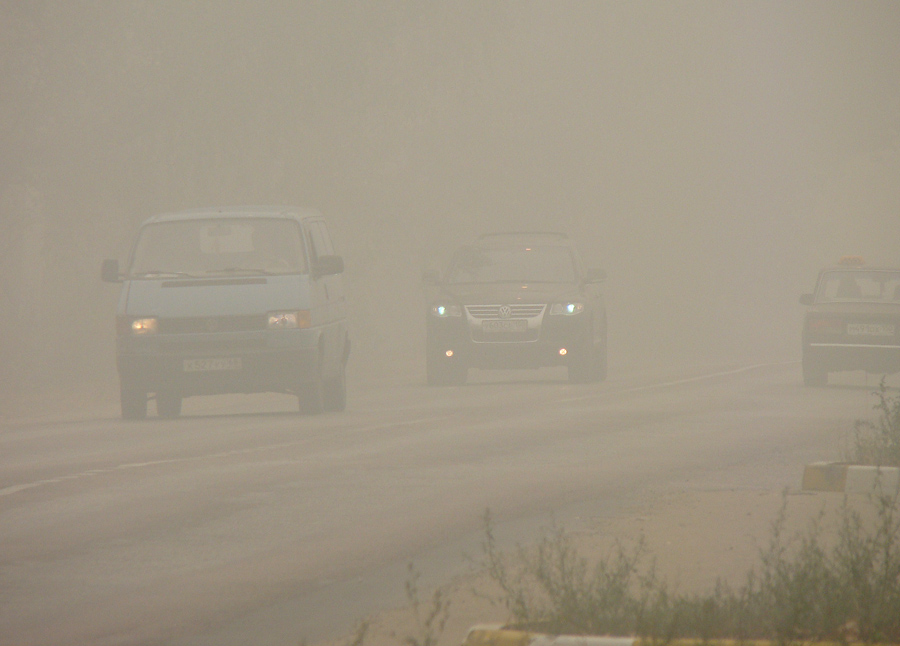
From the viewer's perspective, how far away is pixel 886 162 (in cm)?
12038

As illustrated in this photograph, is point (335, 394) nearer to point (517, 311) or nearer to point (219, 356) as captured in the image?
point (219, 356)

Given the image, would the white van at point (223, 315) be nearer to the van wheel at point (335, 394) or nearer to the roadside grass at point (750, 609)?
the van wheel at point (335, 394)

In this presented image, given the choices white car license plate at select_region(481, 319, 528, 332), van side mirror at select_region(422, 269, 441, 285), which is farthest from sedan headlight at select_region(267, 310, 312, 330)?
van side mirror at select_region(422, 269, 441, 285)

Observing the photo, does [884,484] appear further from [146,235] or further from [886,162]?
[886,162]

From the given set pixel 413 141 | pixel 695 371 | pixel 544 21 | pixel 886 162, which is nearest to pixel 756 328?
pixel 413 141

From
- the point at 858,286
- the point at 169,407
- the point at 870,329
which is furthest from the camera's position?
the point at 858,286

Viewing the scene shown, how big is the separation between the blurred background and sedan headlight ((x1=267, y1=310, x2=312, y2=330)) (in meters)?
7.14

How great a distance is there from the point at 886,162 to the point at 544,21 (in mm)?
52841

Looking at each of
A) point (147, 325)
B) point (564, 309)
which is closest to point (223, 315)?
point (147, 325)

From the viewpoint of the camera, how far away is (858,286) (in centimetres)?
2494

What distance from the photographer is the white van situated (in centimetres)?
1709

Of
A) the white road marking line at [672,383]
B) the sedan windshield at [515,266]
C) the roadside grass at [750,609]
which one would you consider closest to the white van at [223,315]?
the white road marking line at [672,383]

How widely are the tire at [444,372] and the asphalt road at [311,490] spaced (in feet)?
10.2

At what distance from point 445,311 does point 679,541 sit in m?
14.6
